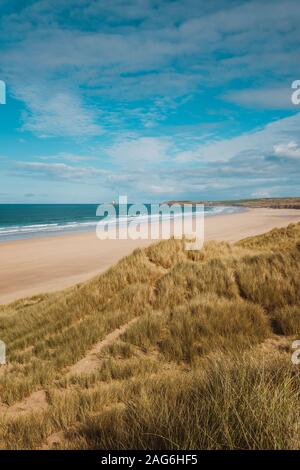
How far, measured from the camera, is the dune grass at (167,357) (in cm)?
300

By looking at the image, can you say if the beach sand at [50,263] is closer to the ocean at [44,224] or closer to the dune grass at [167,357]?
the dune grass at [167,357]

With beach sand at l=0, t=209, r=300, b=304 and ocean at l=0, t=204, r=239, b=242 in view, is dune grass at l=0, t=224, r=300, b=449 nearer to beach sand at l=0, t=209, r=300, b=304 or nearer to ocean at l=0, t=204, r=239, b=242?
beach sand at l=0, t=209, r=300, b=304

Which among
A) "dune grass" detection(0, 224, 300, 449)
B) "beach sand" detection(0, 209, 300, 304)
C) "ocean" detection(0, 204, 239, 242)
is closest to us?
"dune grass" detection(0, 224, 300, 449)

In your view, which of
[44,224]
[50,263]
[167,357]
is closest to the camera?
[167,357]

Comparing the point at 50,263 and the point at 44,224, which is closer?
the point at 50,263

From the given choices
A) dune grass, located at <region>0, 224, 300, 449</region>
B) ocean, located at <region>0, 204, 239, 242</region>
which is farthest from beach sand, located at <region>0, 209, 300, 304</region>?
ocean, located at <region>0, 204, 239, 242</region>

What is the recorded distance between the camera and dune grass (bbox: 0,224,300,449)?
300cm

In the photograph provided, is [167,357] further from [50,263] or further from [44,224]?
[44,224]

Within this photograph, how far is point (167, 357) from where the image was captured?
583cm

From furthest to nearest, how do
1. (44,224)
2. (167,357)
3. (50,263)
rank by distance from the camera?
1. (44,224)
2. (50,263)
3. (167,357)

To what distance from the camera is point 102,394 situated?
179 inches

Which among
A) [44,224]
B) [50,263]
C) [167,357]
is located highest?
[44,224]

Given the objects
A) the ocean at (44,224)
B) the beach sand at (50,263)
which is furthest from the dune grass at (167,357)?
the ocean at (44,224)

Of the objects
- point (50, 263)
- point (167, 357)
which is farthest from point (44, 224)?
point (167, 357)
